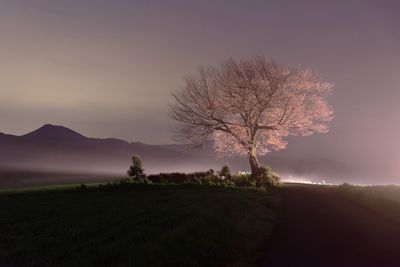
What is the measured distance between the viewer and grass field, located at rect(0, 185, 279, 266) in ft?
47.5

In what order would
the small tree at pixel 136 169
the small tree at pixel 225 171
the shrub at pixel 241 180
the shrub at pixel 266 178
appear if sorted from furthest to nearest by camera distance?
the small tree at pixel 225 171 → the small tree at pixel 136 169 → the shrub at pixel 266 178 → the shrub at pixel 241 180

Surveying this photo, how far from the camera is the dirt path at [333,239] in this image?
47.2ft

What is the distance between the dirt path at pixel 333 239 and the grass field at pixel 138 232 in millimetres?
858

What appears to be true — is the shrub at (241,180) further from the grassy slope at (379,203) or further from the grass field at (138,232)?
the grass field at (138,232)

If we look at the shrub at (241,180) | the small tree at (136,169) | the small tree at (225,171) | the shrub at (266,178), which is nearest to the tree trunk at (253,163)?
the shrub at (266,178)

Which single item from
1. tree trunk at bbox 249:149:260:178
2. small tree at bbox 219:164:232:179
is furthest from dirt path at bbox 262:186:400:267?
small tree at bbox 219:164:232:179

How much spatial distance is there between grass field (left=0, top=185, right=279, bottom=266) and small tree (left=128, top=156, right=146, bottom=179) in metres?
16.8

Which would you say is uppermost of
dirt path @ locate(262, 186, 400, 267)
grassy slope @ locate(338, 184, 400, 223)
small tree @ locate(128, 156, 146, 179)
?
small tree @ locate(128, 156, 146, 179)

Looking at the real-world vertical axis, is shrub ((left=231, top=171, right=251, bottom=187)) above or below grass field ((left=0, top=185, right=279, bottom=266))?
above

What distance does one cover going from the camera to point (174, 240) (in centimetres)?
1581

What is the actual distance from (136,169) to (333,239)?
33629 millimetres

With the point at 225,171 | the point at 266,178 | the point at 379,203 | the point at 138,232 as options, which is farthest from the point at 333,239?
the point at 225,171

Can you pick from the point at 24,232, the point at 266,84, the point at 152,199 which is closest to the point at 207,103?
the point at 266,84

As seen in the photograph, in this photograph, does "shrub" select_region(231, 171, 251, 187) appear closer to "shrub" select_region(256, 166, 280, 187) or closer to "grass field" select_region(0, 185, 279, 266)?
"shrub" select_region(256, 166, 280, 187)
